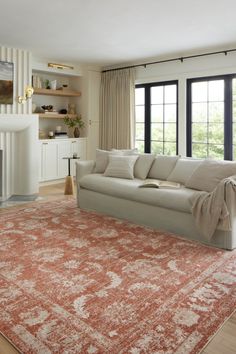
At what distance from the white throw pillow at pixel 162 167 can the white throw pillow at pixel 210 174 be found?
1.91 ft

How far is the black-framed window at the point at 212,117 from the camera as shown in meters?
5.72

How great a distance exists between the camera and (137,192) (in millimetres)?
4059

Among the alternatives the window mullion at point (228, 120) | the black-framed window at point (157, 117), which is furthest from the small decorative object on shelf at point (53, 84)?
the window mullion at point (228, 120)

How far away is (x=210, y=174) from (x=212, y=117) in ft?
8.28

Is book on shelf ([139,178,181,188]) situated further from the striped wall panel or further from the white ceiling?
the striped wall panel

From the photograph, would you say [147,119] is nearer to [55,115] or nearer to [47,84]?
[55,115]

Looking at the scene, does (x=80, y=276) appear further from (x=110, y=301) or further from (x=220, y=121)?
(x=220, y=121)

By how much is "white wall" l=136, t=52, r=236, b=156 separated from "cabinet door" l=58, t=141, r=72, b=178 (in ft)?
6.69

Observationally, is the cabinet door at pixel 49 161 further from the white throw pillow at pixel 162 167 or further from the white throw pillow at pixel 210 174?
the white throw pillow at pixel 210 174

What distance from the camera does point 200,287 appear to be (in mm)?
2510

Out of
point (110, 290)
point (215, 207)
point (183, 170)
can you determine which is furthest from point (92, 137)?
point (110, 290)

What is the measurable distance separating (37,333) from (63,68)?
600 cm

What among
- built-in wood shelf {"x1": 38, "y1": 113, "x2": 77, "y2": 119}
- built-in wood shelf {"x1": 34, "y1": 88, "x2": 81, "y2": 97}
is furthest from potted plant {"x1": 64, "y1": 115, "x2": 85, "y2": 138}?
built-in wood shelf {"x1": 34, "y1": 88, "x2": 81, "y2": 97}

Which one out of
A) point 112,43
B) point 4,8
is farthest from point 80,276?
point 112,43
